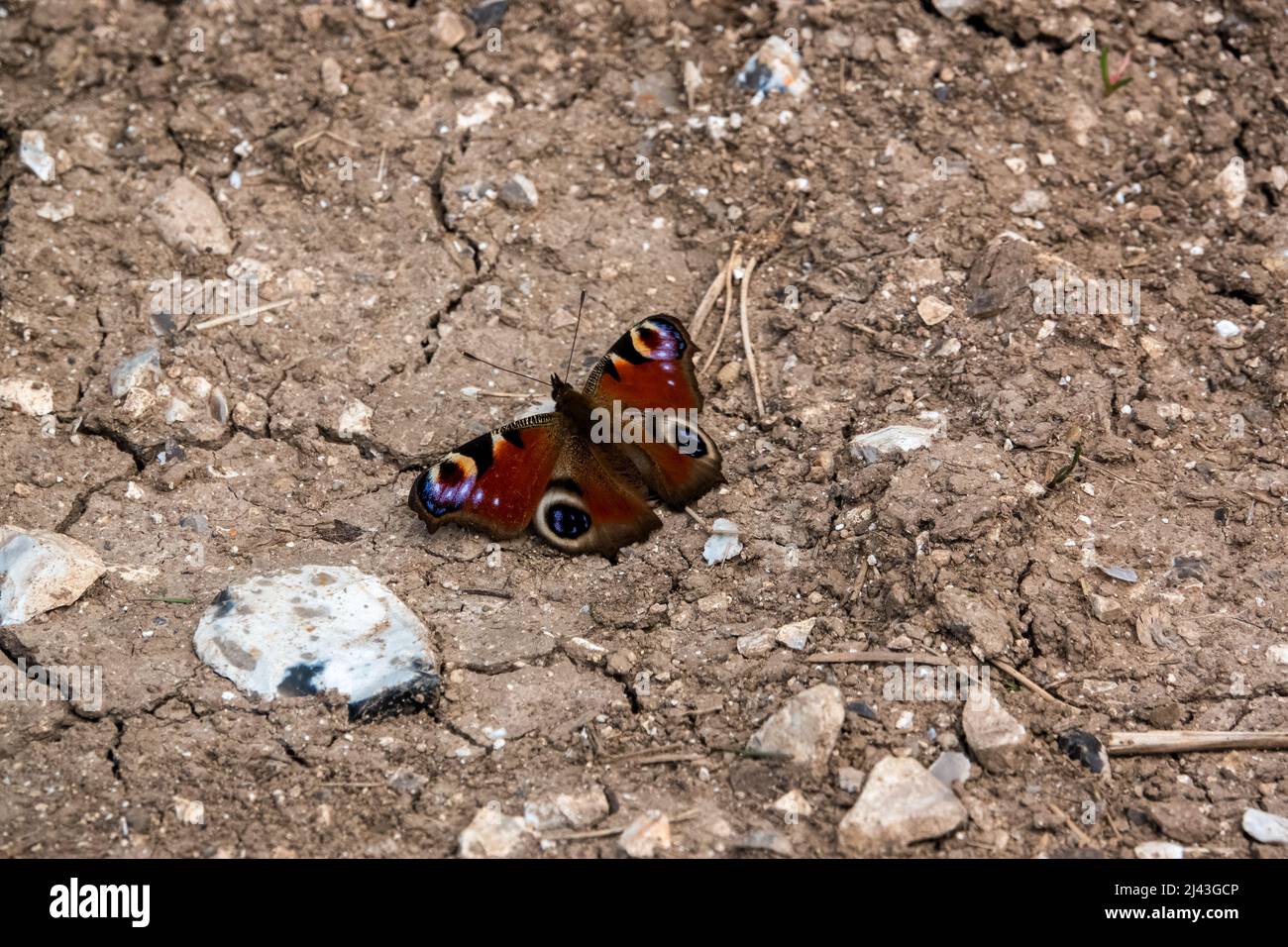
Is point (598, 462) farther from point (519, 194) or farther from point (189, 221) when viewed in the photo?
point (189, 221)

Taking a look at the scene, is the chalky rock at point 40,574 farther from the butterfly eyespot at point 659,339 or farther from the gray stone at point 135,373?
the butterfly eyespot at point 659,339

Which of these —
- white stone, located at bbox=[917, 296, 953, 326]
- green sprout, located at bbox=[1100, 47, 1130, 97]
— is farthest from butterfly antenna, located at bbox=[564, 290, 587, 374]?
green sprout, located at bbox=[1100, 47, 1130, 97]

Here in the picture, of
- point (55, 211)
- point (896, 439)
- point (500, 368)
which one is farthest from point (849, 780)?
point (55, 211)

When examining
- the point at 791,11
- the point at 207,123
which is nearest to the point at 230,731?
the point at 207,123

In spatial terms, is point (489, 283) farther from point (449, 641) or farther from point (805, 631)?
point (805, 631)

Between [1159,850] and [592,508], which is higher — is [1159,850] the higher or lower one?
the higher one

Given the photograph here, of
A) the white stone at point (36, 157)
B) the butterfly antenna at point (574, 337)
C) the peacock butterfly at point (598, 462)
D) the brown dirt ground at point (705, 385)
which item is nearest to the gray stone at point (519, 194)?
the brown dirt ground at point (705, 385)
